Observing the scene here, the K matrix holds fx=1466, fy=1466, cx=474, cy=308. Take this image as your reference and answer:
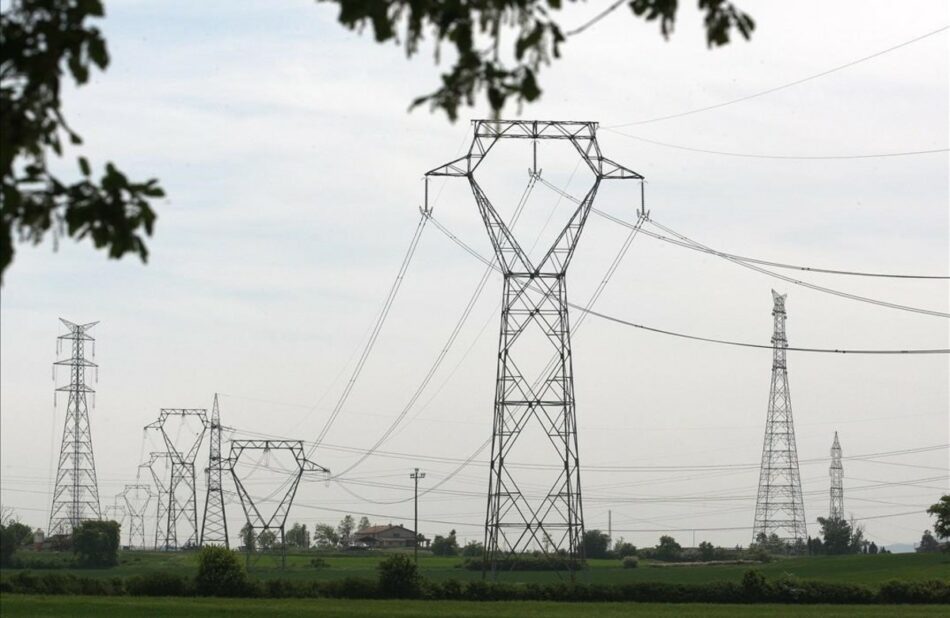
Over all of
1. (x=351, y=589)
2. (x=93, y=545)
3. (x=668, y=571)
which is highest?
(x=93, y=545)

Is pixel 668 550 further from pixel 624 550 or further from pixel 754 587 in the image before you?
pixel 754 587

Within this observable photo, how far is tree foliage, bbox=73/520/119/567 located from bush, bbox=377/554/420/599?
71143 mm

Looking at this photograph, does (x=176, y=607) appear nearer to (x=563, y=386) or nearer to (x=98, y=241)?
(x=563, y=386)

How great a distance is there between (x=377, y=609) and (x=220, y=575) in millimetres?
16556

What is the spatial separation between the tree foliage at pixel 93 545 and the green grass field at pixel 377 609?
6932 cm

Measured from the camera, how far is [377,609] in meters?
69.1

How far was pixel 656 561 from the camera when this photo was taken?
518ft

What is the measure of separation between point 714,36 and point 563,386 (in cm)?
4760

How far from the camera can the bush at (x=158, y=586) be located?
82125 mm

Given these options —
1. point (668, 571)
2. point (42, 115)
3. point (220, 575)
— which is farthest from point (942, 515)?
point (42, 115)

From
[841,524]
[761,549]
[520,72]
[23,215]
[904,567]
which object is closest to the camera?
[23,215]

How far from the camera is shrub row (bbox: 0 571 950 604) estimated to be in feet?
250

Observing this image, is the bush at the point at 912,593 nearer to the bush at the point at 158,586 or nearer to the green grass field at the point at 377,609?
the green grass field at the point at 377,609

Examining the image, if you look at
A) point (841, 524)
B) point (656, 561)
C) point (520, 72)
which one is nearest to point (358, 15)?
point (520, 72)
